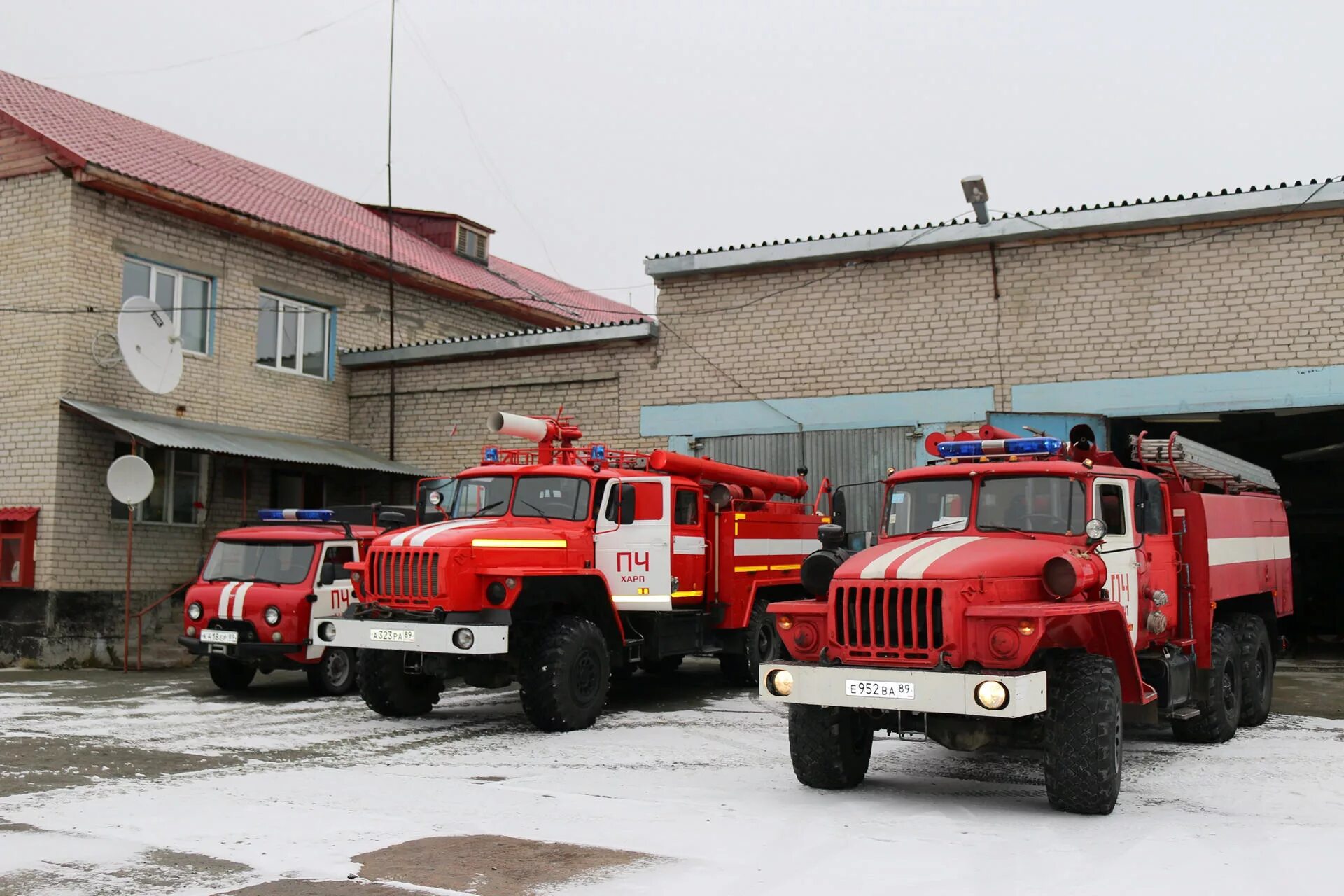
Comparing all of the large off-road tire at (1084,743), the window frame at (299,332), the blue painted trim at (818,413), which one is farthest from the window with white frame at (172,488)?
the large off-road tire at (1084,743)

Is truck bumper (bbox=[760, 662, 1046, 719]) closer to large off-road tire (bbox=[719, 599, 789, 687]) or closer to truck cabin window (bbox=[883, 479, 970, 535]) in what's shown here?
truck cabin window (bbox=[883, 479, 970, 535])

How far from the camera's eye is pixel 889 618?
665 cm

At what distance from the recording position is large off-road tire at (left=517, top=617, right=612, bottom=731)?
9.67 metres

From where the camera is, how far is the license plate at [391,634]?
380 inches

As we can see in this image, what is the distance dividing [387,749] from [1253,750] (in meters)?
6.58

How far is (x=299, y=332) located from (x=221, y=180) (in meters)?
2.88

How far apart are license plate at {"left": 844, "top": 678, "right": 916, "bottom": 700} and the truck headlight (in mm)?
357

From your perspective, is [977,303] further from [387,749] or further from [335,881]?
[335,881]

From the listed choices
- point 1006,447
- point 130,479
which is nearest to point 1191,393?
point 1006,447

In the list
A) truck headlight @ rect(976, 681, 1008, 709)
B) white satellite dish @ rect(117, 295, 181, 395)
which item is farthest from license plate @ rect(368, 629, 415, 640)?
white satellite dish @ rect(117, 295, 181, 395)

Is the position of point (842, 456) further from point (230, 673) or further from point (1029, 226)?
point (230, 673)

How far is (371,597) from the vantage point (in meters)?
10.1

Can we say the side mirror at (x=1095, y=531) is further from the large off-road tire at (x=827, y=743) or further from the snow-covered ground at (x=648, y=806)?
the large off-road tire at (x=827, y=743)

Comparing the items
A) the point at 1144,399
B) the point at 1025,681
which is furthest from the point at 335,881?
A: the point at 1144,399
